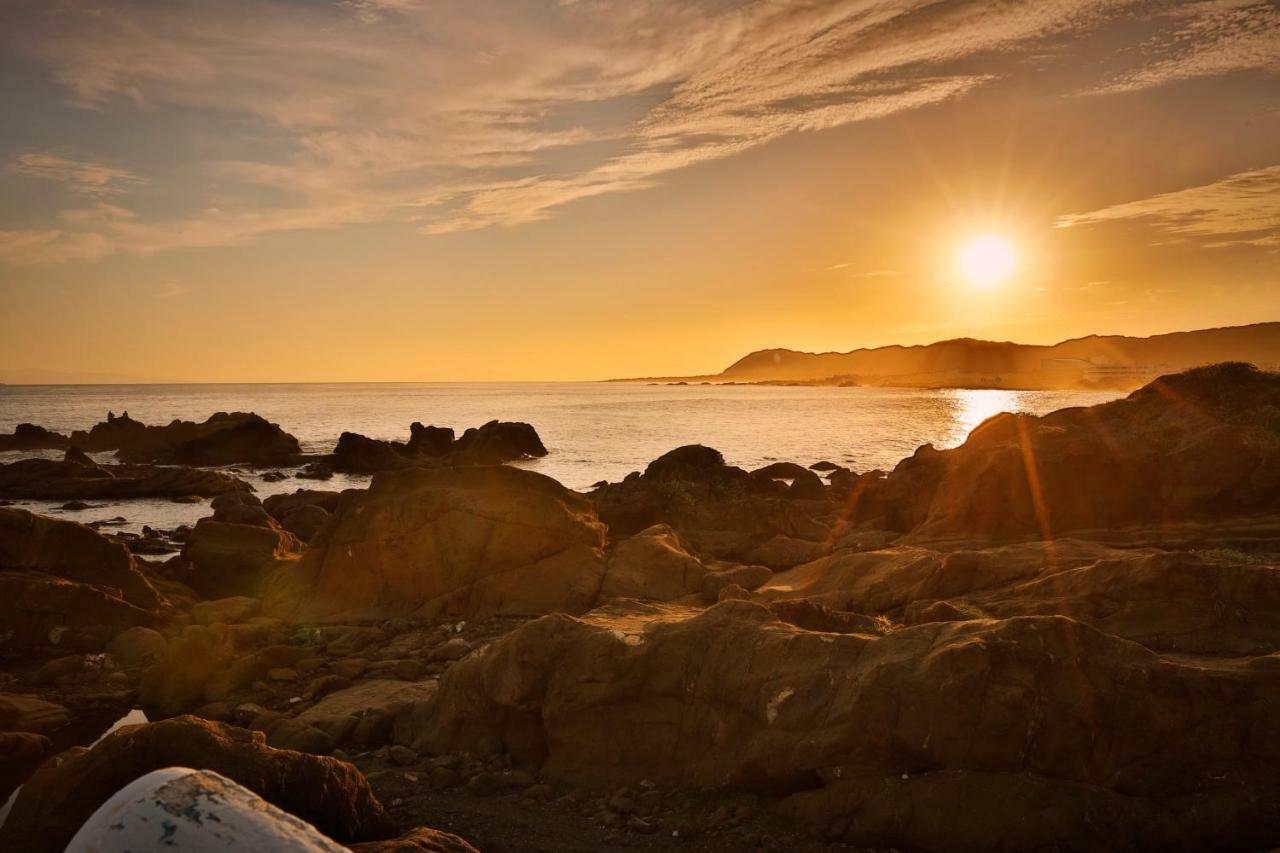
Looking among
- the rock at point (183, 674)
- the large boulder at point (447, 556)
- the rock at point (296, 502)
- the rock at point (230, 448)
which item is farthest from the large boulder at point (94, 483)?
the rock at point (183, 674)

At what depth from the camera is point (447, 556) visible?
1927 centimetres

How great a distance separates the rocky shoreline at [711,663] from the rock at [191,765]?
1.1 inches

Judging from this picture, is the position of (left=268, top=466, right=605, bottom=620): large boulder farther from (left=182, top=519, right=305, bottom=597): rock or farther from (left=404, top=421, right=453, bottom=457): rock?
(left=404, top=421, right=453, bottom=457): rock

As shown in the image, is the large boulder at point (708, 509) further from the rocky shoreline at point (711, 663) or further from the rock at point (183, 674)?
the rock at point (183, 674)

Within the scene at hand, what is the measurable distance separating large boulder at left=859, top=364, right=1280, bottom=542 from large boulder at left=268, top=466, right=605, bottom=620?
9.98 m

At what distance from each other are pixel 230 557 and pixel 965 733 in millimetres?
20858

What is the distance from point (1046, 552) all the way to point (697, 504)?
1650cm

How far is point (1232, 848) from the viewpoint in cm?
692

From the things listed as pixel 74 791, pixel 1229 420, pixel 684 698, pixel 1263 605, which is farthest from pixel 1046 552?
pixel 74 791

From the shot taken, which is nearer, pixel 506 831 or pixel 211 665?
pixel 506 831

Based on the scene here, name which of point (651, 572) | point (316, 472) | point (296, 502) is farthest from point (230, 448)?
point (651, 572)

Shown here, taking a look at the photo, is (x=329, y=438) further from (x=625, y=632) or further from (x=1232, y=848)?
(x=1232, y=848)

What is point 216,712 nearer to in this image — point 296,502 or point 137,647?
point 137,647

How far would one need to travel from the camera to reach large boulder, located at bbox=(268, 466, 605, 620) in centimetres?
1867
